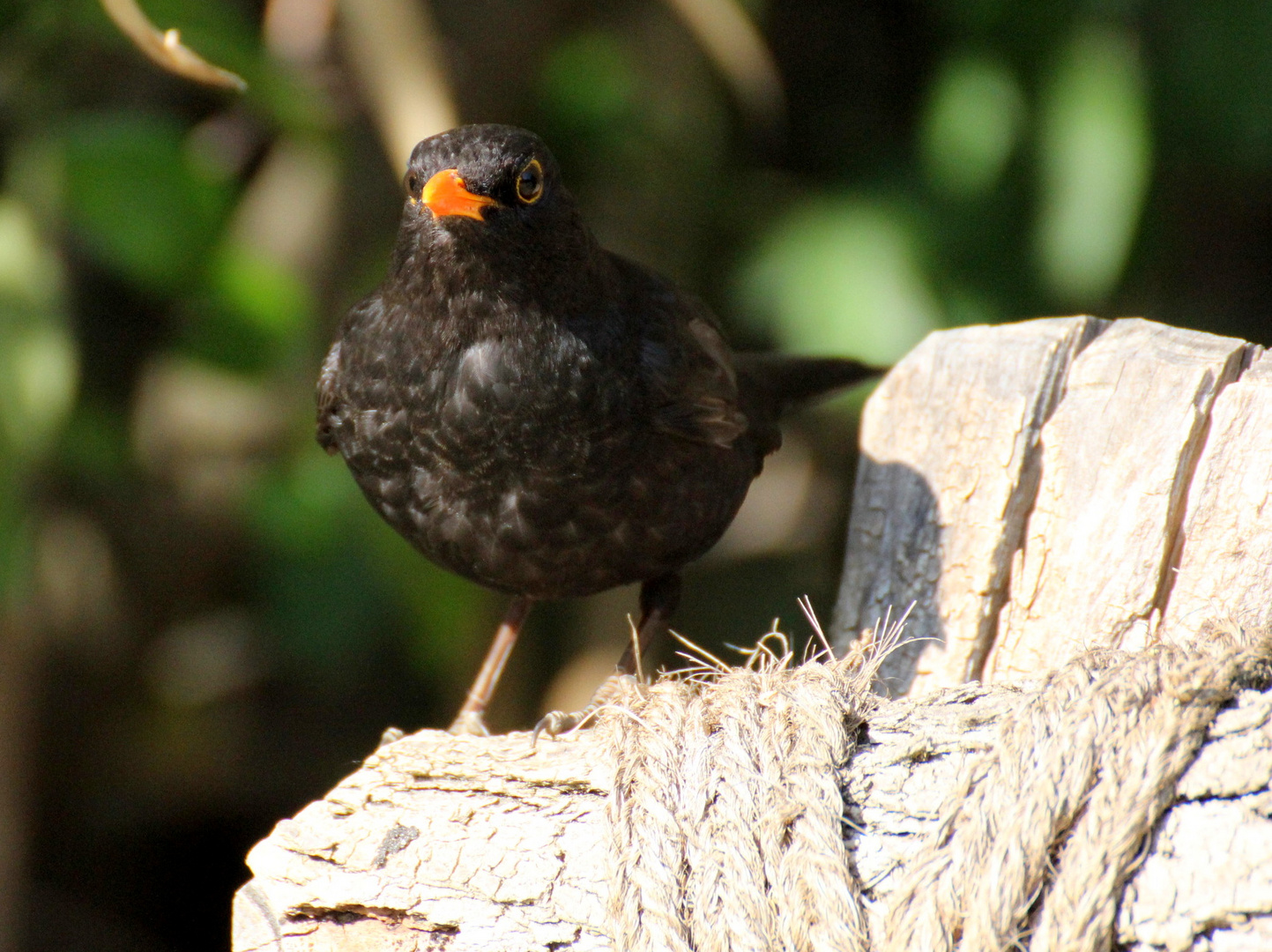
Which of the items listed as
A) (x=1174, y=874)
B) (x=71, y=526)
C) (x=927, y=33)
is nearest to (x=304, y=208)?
(x=71, y=526)

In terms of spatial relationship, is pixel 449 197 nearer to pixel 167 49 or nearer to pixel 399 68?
pixel 167 49

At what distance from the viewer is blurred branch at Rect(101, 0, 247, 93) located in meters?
2.85

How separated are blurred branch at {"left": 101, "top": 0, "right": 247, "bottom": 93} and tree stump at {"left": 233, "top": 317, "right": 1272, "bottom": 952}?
1692mm

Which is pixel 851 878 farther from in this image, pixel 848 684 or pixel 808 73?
pixel 808 73

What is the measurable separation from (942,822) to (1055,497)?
2.95ft

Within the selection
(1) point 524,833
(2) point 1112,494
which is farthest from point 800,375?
(1) point 524,833

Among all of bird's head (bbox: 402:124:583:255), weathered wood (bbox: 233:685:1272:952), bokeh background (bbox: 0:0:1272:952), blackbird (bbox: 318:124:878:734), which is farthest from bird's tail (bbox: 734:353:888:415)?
weathered wood (bbox: 233:685:1272:952)

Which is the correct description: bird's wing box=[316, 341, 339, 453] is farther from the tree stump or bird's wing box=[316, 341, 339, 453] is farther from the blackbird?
the tree stump

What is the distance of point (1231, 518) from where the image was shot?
2.18 meters

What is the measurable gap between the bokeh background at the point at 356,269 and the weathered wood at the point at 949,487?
1991 mm

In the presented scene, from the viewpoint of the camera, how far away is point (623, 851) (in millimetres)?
1850

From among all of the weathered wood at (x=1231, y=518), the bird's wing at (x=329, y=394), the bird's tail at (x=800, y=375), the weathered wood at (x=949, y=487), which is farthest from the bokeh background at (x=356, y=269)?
the weathered wood at (x=1231, y=518)

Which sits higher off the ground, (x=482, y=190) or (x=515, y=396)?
(x=482, y=190)

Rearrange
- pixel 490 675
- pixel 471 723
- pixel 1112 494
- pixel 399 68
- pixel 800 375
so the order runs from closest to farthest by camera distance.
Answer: pixel 1112 494 < pixel 471 723 < pixel 490 675 < pixel 800 375 < pixel 399 68
